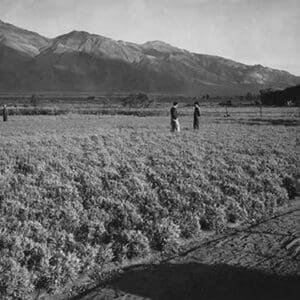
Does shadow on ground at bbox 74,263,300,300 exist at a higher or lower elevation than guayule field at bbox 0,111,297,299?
lower

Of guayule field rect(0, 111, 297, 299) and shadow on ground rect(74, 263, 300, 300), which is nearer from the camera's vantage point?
shadow on ground rect(74, 263, 300, 300)

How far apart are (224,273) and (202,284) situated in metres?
0.52

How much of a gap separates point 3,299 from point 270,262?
4302mm

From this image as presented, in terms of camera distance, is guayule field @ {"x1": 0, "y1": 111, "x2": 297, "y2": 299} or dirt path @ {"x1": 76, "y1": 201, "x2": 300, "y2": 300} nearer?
dirt path @ {"x1": 76, "y1": 201, "x2": 300, "y2": 300}

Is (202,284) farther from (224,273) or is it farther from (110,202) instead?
(110,202)

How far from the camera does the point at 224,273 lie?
25.1ft

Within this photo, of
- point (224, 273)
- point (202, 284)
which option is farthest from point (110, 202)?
point (202, 284)

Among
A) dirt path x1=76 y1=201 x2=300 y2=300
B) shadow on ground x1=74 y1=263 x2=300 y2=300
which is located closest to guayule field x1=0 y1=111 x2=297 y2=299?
dirt path x1=76 y1=201 x2=300 y2=300

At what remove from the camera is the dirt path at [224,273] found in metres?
7.02

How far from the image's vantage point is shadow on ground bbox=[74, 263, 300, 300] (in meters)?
6.96

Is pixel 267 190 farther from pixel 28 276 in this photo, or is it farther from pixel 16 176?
pixel 28 276

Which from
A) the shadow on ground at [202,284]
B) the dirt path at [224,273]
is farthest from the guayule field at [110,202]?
the shadow on ground at [202,284]

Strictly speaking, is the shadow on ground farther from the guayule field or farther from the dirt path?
the guayule field

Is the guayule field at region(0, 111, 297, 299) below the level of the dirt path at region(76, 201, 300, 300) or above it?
above
